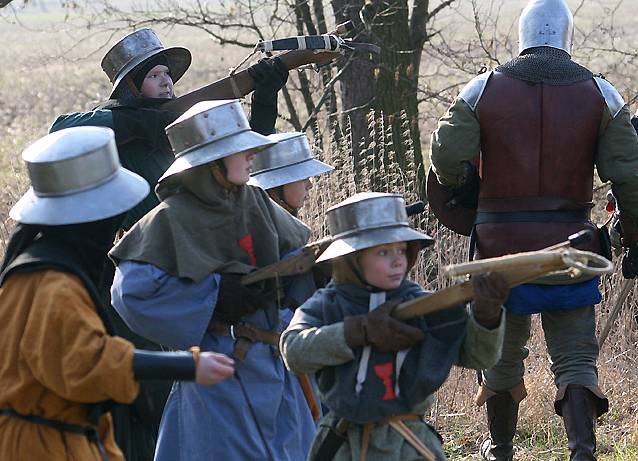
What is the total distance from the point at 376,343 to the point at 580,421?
194cm

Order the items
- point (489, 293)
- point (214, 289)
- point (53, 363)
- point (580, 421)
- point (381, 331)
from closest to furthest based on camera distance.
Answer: point (53, 363) < point (489, 293) < point (381, 331) < point (214, 289) < point (580, 421)

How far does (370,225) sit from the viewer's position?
12.6ft

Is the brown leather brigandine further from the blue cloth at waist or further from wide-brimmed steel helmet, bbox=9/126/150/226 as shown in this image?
wide-brimmed steel helmet, bbox=9/126/150/226

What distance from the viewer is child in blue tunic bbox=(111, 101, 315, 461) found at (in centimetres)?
444

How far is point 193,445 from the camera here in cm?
455

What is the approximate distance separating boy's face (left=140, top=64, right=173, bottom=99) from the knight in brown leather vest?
1381 millimetres

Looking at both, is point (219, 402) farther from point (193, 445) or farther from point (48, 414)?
point (48, 414)

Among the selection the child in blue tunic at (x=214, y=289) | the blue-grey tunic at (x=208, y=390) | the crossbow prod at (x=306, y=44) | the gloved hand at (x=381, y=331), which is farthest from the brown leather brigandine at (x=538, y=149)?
the gloved hand at (x=381, y=331)

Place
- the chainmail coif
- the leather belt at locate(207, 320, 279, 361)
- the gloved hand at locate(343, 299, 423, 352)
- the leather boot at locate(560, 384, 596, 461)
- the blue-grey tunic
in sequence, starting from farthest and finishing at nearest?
the chainmail coif
the leather boot at locate(560, 384, 596, 461)
the leather belt at locate(207, 320, 279, 361)
the blue-grey tunic
the gloved hand at locate(343, 299, 423, 352)

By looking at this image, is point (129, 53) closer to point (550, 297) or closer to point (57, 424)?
point (550, 297)

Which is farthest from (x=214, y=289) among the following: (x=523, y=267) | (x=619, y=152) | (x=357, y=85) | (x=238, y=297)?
(x=357, y=85)

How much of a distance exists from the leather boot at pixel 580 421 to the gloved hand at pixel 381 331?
6.01 feet

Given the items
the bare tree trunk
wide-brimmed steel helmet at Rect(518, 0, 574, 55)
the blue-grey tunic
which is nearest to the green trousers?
wide-brimmed steel helmet at Rect(518, 0, 574, 55)

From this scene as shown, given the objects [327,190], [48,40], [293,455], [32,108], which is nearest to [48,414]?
[293,455]
